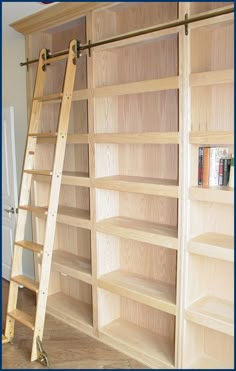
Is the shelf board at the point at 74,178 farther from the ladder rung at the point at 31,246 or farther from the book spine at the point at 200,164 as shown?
the book spine at the point at 200,164

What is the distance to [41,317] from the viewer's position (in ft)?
9.39

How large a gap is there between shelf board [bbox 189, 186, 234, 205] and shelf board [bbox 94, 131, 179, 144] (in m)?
0.36

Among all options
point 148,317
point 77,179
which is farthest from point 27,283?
point 148,317

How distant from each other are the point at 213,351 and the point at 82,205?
1.71m

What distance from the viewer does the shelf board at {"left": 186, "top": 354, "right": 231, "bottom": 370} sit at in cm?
267

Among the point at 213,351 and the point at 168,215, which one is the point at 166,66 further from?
the point at 213,351

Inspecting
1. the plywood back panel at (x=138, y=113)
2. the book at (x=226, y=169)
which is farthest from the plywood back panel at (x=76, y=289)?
the book at (x=226, y=169)

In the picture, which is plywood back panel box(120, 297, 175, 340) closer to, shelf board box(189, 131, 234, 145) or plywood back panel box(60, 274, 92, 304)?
plywood back panel box(60, 274, 92, 304)

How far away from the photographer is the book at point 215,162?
243 centimetres

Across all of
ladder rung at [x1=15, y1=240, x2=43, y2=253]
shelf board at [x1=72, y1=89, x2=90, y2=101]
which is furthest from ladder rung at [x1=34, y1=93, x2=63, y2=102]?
ladder rung at [x1=15, y1=240, x2=43, y2=253]

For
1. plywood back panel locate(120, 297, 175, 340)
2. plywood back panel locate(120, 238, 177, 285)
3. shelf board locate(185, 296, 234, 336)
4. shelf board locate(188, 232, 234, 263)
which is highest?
shelf board locate(188, 232, 234, 263)

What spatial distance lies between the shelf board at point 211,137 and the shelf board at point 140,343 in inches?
64.8

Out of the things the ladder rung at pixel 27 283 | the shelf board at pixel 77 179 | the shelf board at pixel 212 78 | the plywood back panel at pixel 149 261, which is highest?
the shelf board at pixel 212 78

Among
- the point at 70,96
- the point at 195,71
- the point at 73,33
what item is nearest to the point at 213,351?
the point at 195,71
